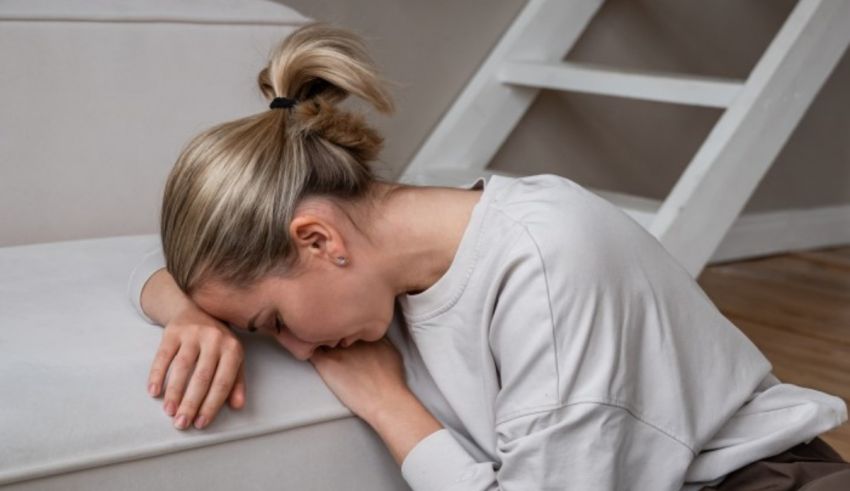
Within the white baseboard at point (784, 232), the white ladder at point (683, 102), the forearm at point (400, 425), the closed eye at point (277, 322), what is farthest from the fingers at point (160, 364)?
the white baseboard at point (784, 232)

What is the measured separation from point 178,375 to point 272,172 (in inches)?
8.4

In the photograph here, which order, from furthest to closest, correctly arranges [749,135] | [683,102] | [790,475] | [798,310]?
[798,310], [683,102], [749,135], [790,475]

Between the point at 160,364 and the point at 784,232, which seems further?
the point at 784,232

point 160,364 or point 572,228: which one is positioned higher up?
point 572,228

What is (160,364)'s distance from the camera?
118 cm

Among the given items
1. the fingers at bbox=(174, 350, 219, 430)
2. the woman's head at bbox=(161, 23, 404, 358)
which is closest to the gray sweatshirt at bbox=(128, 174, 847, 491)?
the woman's head at bbox=(161, 23, 404, 358)

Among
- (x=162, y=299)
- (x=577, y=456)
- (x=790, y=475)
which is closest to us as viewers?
(x=577, y=456)

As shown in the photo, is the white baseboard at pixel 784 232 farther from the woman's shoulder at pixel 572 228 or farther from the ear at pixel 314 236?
the ear at pixel 314 236

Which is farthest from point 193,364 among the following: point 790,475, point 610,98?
point 610,98

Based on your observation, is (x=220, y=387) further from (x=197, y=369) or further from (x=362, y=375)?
(x=362, y=375)

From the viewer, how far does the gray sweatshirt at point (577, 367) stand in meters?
1.11

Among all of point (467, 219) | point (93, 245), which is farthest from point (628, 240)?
point (93, 245)

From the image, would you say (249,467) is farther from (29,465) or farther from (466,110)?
(466,110)

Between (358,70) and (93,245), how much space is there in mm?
545
